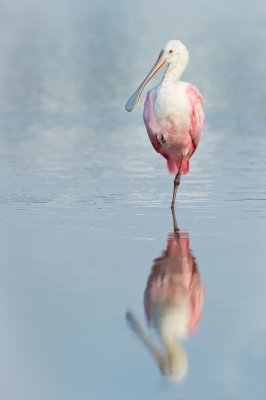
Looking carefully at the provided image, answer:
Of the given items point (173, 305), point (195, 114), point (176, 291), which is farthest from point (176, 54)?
point (173, 305)

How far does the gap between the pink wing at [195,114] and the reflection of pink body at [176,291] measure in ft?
8.23

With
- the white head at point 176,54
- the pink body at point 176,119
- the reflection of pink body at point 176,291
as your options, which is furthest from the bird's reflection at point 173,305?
the white head at point 176,54

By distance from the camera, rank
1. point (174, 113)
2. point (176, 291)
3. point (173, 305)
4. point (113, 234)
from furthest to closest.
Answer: point (174, 113)
point (113, 234)
point (176, 291)
point (173, 305)

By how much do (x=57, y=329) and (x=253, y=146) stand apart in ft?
26.2

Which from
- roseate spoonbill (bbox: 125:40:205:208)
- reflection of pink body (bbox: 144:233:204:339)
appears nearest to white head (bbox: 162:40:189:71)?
roseate spoonbill (bbox: 125:40:205:208)

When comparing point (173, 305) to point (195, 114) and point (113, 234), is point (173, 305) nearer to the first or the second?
point (113, 234)

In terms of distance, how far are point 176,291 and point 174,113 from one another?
3.64 metres

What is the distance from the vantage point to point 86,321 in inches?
219

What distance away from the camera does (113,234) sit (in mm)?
7871

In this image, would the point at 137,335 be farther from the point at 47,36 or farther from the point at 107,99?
the point at 47,36

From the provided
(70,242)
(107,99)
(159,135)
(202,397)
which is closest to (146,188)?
(159,135)

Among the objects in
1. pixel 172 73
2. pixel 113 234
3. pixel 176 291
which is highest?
pixel 172 73

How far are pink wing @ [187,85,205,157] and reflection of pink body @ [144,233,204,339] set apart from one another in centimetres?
251

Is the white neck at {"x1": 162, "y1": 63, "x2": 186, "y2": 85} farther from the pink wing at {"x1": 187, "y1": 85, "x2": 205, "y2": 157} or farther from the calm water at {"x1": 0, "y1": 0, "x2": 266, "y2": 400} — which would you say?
the calm water at {"x1": 0, "y1": 0, "x2": 266, "y2": 400}
